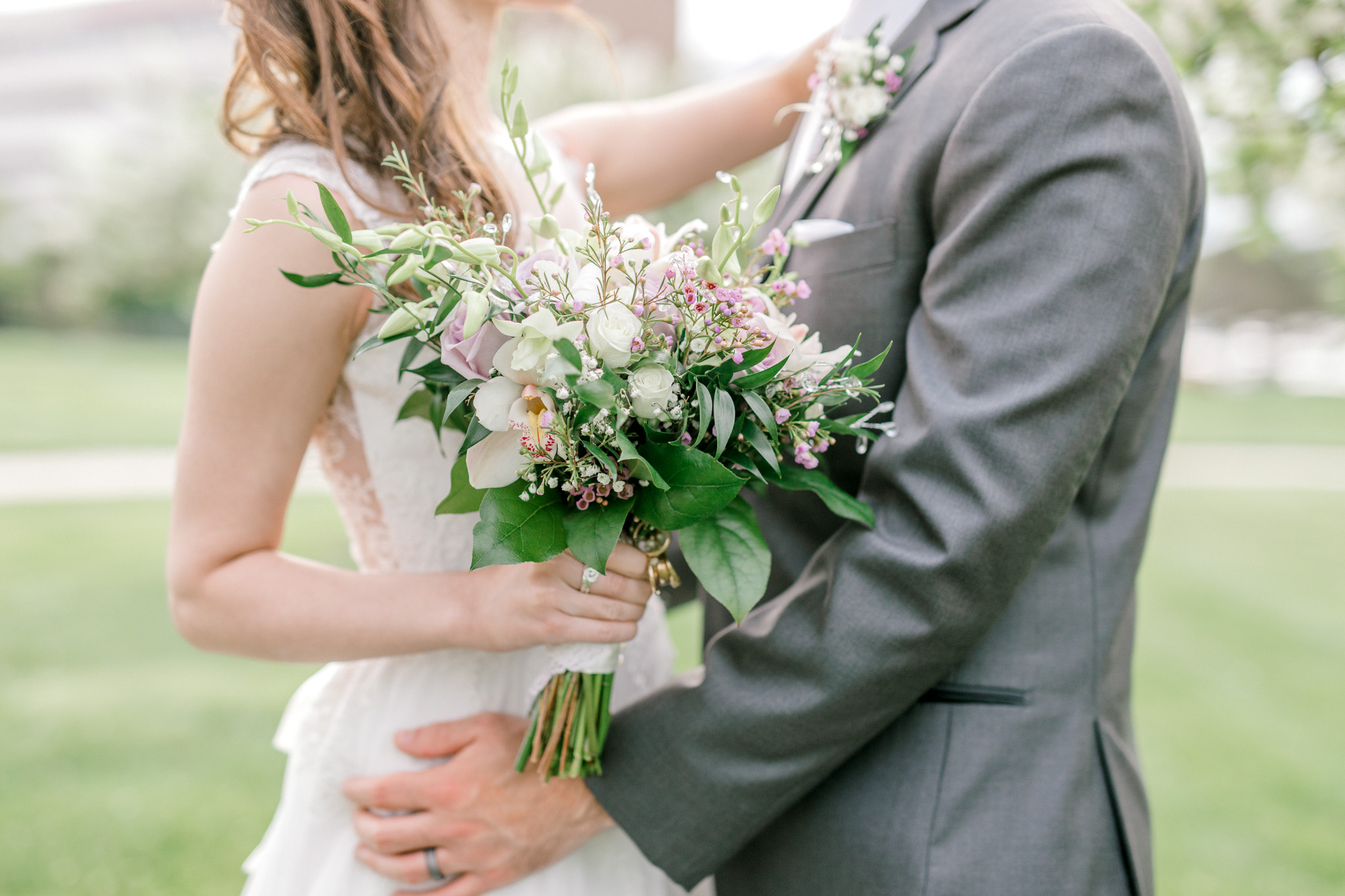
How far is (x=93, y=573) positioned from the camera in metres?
8.29

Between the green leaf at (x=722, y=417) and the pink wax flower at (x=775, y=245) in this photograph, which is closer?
the green leaf at (x=722, y=417)

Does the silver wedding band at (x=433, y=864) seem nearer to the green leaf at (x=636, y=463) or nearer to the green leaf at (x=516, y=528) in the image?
the green leaf at (x=516, y=528)

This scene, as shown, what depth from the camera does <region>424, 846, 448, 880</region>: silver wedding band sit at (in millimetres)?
1501

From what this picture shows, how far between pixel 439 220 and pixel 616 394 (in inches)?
11.7

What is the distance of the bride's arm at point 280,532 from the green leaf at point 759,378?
371 mm

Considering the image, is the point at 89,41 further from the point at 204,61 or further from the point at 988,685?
the point at 988,685

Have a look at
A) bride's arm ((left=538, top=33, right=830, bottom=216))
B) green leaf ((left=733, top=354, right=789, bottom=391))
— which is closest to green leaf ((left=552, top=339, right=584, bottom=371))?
green leaf ((left=733, top=354, right=789, bottom=391))

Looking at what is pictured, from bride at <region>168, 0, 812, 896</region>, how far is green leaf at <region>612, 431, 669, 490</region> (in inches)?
10.0

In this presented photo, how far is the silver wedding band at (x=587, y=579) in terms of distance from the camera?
52.0 inches

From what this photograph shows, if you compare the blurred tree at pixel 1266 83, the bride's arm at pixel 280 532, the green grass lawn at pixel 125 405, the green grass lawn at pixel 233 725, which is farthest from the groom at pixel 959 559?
the green grass lawn at pixel 125 405

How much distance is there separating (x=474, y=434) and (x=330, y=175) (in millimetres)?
605

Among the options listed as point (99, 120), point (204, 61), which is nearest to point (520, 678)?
point (204, 61)

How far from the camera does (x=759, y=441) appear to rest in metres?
1.17

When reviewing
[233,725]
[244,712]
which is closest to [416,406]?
[233,725]
